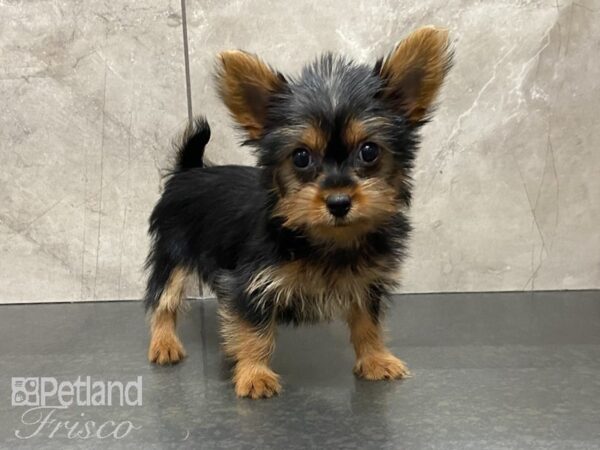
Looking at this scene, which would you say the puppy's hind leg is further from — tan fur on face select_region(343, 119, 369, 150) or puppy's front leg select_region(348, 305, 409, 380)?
tan fur on face select_region(343, 119, 369, 150)

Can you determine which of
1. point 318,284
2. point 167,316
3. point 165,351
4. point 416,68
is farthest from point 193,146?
point 416,68

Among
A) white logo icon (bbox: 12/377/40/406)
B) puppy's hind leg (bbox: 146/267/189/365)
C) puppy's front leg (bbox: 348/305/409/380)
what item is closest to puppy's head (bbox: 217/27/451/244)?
puppy's front leg (bbox: 348/305/409/380)

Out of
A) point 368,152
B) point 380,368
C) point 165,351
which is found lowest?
point 165,351

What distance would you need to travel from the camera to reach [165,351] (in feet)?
6.64

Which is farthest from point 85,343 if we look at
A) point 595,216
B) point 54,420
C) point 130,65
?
point 595,216

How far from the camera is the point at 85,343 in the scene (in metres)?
2.19

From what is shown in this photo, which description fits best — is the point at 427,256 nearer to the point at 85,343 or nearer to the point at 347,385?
the point at 347,385

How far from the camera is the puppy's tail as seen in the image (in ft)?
7.27

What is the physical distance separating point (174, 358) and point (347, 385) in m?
0.57

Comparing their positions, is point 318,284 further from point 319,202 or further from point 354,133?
point 354,133

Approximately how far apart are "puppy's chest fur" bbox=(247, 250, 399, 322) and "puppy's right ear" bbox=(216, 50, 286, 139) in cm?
37

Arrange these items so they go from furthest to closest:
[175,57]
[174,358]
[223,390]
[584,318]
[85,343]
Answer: [175,57], [584,318], [85,343], [174,358], [223,390]

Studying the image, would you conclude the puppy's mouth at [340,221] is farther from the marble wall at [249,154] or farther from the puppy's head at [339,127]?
the marble wall at [249,154]

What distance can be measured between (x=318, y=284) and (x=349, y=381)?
31cm
